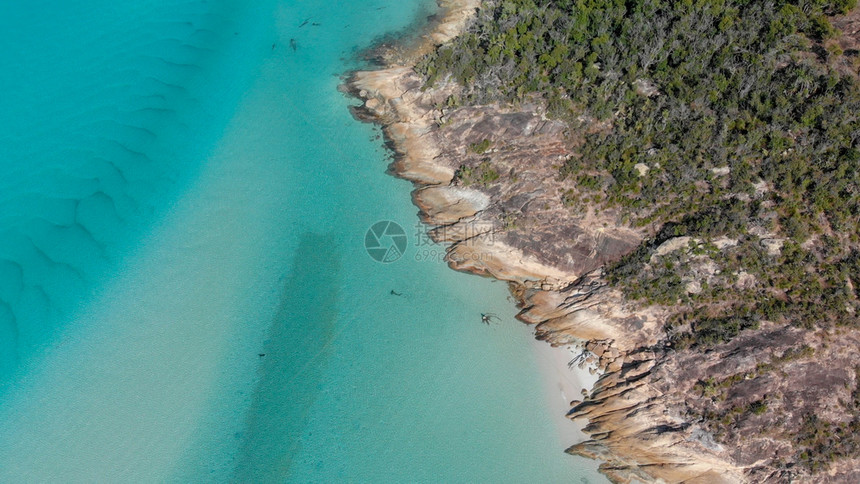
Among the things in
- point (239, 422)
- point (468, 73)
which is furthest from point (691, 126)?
point (239, 422)

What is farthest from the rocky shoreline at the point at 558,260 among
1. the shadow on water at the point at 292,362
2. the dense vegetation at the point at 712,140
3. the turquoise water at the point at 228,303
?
the shadow on water at the point at 292,362

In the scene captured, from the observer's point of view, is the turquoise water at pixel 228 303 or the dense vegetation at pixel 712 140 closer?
the turquoise water at pixel 228 303

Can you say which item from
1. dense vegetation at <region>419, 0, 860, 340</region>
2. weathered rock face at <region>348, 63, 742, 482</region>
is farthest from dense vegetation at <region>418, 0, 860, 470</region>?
weathered rock face at <region>348, 63, 742, 482</region>

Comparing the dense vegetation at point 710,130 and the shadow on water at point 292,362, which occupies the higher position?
the dense vegetation at point 710,130

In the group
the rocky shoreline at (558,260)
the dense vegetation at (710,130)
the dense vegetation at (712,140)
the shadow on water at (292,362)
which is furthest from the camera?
the dense vegetation at (710,130)

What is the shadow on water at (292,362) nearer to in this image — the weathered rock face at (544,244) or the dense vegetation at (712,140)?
the weathered rock face at (544,244)

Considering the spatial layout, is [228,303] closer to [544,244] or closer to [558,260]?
[544,244]

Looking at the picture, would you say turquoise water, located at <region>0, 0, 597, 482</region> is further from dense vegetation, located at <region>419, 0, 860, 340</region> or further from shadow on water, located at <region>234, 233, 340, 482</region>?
dense vegetation, located at <region>419, 0, 860, 340</region>

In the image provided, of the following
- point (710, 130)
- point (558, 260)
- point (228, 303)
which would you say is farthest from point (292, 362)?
point (710, 130)
